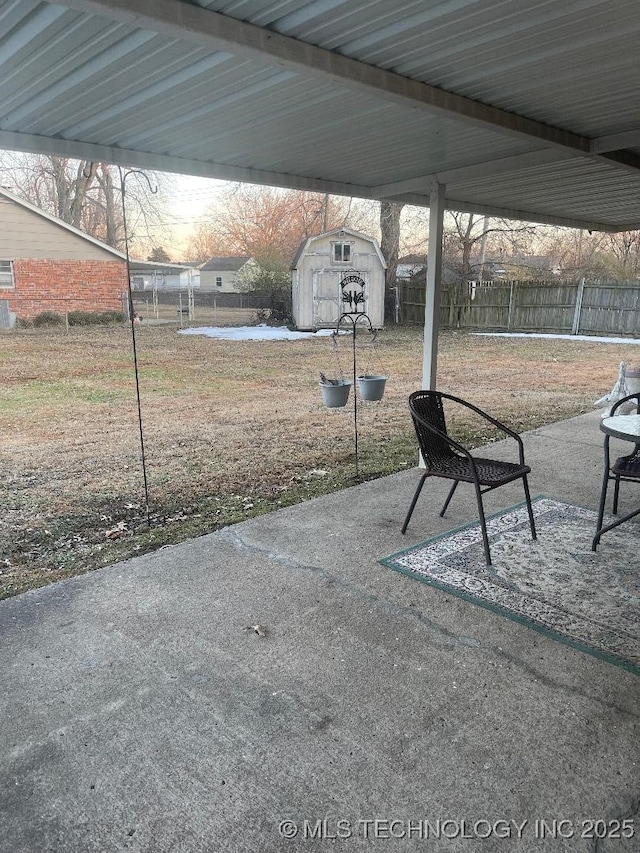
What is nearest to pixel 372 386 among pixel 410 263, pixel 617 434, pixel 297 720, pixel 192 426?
pixel 192 426

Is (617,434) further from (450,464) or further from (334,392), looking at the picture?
(334,392)

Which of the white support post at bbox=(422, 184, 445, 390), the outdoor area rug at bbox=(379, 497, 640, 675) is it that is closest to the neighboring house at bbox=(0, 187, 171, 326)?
the white support post at bbox=(422, 184, 445, 390)

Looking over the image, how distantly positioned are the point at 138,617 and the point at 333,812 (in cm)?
123

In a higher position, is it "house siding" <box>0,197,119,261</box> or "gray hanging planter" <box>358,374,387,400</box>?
"house siding" <box>0,197,119,261</box>

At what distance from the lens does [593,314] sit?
15.9m

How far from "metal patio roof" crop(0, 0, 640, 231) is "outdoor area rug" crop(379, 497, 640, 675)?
2.13 metres

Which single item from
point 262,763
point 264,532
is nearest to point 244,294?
point 264,532

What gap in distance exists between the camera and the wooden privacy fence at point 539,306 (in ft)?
50.7

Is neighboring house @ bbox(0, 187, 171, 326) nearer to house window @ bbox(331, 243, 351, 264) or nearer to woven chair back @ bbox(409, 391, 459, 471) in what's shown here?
house window @ bbox(331, 243, 351, 264)

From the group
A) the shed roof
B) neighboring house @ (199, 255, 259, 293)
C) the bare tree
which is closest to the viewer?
the shed roof

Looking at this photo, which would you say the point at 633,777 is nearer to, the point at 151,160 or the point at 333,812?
the point at 333,812

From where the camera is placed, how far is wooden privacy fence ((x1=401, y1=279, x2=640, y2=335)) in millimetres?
15461

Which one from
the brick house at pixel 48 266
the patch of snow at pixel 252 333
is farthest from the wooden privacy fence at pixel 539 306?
the brick house at pixel 48 266

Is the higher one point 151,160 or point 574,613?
point 151,160
